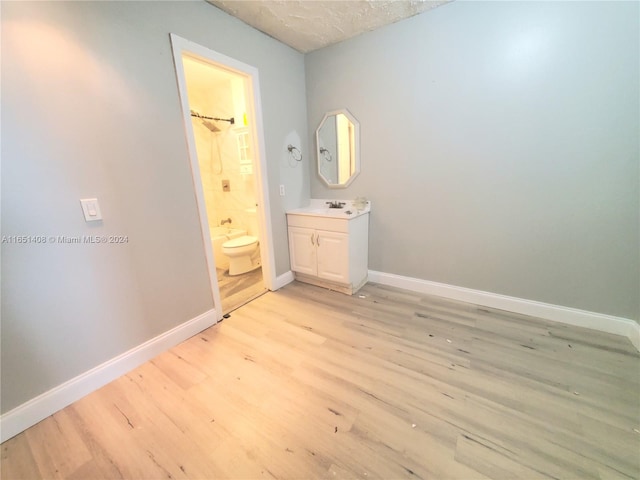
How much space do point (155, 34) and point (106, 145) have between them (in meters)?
0.80

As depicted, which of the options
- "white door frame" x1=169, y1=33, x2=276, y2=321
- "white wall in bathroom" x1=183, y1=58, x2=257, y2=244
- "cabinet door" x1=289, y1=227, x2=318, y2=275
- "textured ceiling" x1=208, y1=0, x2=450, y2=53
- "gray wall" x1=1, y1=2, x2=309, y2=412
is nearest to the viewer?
"gray wall" x1=1, y1=2, x2=309, y2=412

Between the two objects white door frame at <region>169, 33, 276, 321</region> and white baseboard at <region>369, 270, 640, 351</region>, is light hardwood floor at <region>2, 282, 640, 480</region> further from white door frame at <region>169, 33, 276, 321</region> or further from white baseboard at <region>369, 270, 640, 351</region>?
white door frame at <region>169, 33, 276, 321</region>

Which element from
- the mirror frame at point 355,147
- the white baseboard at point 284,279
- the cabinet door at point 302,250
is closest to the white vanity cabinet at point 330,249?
the cabinet door at point 302,250

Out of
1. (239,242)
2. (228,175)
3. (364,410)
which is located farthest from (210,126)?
(364,410)

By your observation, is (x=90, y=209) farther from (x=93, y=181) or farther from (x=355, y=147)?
(x=355, y=147)

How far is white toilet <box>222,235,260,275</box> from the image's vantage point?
2.98 m

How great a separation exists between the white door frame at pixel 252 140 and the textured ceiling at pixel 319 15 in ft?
1.14

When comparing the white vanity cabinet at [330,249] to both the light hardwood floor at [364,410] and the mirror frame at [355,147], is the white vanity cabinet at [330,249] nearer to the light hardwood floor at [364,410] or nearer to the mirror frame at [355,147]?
the mirror frame at [355,147]

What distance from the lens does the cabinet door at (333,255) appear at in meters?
2.42

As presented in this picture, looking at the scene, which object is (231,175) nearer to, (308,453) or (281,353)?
(281,353)

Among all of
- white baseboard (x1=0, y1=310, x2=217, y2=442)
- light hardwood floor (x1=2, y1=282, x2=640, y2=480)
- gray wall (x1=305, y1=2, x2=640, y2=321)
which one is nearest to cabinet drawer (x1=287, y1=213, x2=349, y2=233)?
gray wall (x1=305, y1=2, x2=640, y2=321)

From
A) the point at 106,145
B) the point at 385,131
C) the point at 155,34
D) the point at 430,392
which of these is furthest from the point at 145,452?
the point at 385,131

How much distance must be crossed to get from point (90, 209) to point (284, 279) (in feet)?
5.87

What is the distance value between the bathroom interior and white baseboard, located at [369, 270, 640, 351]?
63.5 inches
